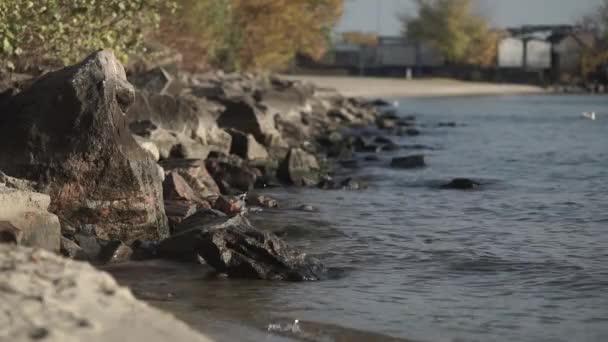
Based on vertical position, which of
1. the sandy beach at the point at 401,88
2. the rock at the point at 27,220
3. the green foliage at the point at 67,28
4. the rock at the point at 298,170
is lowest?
the sandy beach at the point at 401,88

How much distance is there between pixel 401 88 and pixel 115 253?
72489mm

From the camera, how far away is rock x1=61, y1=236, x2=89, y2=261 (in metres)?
9.81

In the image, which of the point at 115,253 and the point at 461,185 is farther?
the point at 461,185

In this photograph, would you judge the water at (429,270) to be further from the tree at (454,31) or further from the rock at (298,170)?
the tree at (454,31)

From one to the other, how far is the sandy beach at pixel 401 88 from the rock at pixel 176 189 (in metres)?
51.7

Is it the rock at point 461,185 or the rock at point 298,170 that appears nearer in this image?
the rock at point 298,170

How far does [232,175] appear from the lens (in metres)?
16.8

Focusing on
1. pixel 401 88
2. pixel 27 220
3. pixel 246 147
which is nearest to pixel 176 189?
pixel 27 220

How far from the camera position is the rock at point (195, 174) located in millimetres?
14568

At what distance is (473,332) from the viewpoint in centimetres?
801

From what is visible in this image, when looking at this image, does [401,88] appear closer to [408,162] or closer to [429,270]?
[408,162]

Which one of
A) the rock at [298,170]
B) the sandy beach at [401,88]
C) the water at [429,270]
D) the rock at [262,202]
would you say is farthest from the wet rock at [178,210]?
the sandy beach at [401,88]

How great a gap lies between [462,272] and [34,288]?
20.1 feet

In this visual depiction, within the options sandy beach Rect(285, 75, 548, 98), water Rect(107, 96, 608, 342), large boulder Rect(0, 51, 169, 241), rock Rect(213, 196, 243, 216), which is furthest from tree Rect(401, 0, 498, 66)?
large boulder Rect(0, 51, 169, 241)
